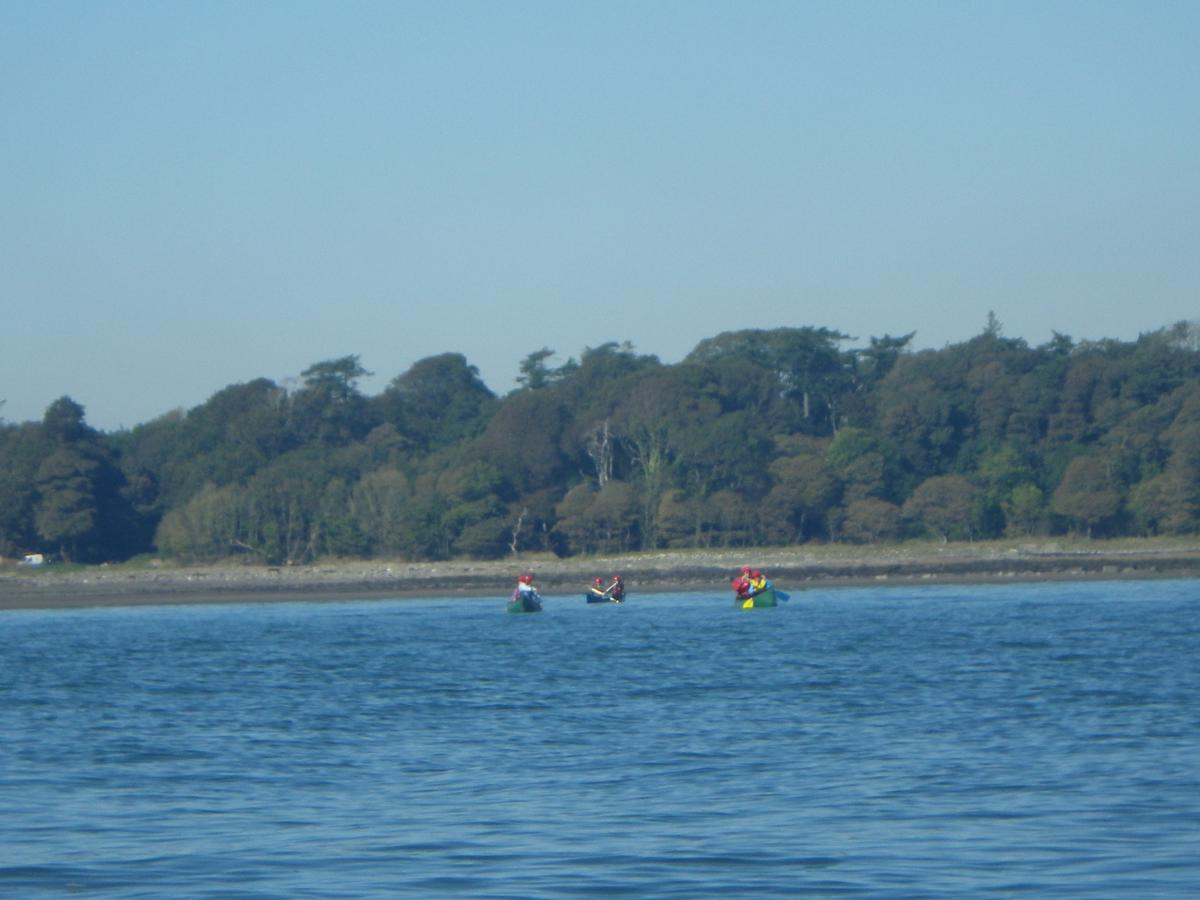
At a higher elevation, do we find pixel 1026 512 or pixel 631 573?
pixel 1026 512

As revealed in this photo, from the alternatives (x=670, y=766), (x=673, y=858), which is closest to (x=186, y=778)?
(x=670, y=766)

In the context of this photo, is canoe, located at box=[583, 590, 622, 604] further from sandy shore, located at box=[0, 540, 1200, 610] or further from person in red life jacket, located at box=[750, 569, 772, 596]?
sandy shore, located at box=[0, 540, 1200, 610]

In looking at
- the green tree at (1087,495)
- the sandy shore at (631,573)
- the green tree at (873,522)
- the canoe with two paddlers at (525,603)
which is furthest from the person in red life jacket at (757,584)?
the green tree at (1087,495)

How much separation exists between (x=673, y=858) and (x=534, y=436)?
7030cm

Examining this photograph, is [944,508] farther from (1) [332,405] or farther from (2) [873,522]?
(1) [332,405]

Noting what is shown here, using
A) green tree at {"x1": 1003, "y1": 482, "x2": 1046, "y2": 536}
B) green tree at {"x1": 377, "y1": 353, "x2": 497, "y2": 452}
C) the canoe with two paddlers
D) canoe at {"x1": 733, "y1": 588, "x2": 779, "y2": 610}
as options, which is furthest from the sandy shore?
green tree at {"x1": 377, "y1": 353, "x2": 497, "y2": 452}

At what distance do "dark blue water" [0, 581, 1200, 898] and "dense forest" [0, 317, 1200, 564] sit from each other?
39825mm

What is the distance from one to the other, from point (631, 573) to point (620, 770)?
48.6 metres

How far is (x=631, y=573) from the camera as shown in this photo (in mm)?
63844

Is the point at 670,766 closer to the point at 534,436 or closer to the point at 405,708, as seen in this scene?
the point at 405,708

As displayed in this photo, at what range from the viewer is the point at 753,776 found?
14.7m

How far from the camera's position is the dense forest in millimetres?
70938

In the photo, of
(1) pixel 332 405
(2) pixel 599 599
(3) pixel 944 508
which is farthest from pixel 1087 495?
(1) pixel 332 405

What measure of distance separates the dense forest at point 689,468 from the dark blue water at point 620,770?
1568 inches
